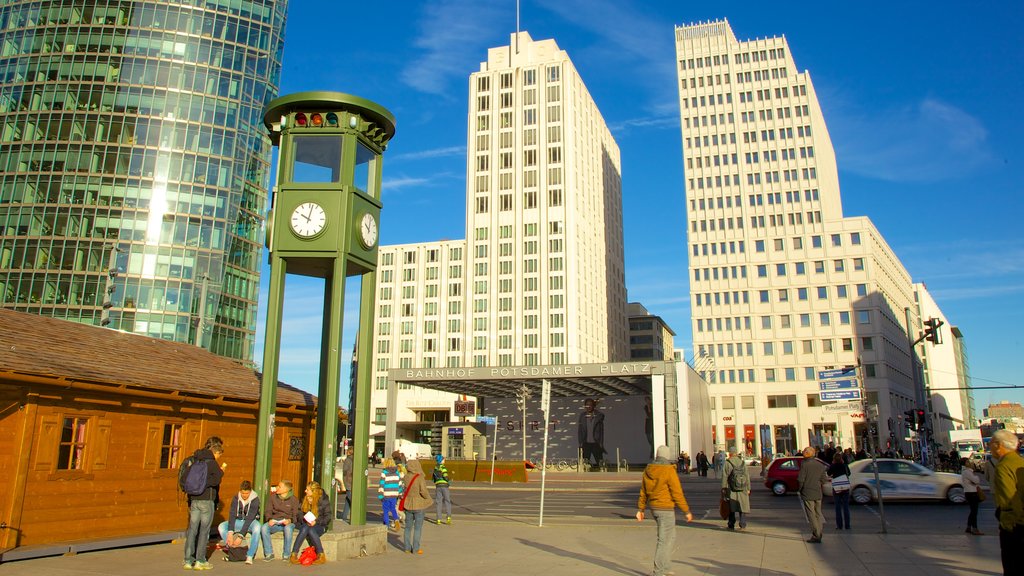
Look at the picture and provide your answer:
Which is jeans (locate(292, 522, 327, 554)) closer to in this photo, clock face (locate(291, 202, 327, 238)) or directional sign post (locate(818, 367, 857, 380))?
clock face (locate(291, 202, 327, 238))

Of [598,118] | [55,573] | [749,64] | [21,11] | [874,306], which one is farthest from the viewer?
[598,118]

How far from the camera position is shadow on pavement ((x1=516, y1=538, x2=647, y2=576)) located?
1072 centimetres

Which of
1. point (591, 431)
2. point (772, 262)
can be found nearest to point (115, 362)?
point (591, 431)

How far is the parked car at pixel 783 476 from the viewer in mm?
28000

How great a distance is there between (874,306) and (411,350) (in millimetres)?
64211

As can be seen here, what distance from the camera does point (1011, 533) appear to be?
6.84 meters

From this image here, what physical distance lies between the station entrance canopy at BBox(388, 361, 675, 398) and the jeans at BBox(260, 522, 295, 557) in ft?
122

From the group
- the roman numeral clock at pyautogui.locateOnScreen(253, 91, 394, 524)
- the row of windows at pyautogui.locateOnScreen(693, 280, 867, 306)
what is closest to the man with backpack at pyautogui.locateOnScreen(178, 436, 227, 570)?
A: the roman numeral clock at pyautogui.locateOnScreen(253, 91, 394, 524)

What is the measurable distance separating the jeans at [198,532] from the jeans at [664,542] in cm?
666

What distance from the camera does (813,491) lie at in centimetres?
1381

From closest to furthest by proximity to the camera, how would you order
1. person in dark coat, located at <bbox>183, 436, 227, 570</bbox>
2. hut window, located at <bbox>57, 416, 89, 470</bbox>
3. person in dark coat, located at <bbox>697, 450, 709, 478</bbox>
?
person in dark coat, located at <bbox>183, 436, 227, 570</bbox>
hut window, located at <bbox>57, 416, 89, 470</bbox>
person in dark coat, located at <bbox>697, 450, 709, 478</bbox>

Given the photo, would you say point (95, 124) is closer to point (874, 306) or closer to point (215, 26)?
point (215, 26)

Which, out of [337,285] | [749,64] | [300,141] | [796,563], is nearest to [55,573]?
[337,285]

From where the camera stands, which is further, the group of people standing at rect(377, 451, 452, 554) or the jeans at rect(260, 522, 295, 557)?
the group of people standing at rect(377, 451, 452, 554)
